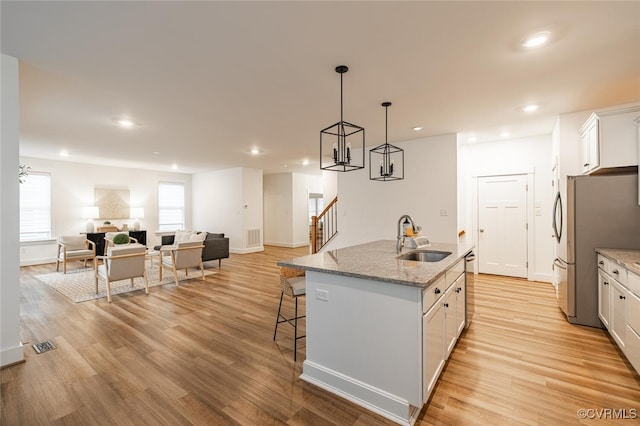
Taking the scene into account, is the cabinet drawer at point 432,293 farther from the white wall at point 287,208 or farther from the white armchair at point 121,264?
the white wall at point 287,208

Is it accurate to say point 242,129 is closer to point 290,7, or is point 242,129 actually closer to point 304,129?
point 304,129

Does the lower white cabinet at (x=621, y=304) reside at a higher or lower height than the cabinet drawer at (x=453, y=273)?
lower

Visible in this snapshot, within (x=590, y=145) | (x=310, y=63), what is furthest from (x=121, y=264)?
(x=590, y=145)

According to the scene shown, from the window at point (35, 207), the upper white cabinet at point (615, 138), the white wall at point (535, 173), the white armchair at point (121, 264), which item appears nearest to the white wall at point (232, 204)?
the window at point (35, 207)

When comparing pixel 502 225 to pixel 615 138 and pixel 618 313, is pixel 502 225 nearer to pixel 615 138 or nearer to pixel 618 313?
pixel 615 138

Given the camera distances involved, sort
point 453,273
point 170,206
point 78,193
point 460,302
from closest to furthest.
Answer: point 453,273 → point 460,302 → point 78,193 → point 170,206

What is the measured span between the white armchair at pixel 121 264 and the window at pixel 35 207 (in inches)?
168

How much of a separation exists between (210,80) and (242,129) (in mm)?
1847

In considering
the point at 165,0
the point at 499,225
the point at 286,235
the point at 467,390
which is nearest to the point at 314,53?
the point at 165,0

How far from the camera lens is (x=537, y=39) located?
226 centimetres

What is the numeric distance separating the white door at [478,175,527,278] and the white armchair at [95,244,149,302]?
20.8 feet

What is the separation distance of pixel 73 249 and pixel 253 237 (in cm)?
441

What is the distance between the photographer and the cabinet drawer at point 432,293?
185 cm

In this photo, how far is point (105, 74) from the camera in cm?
284
